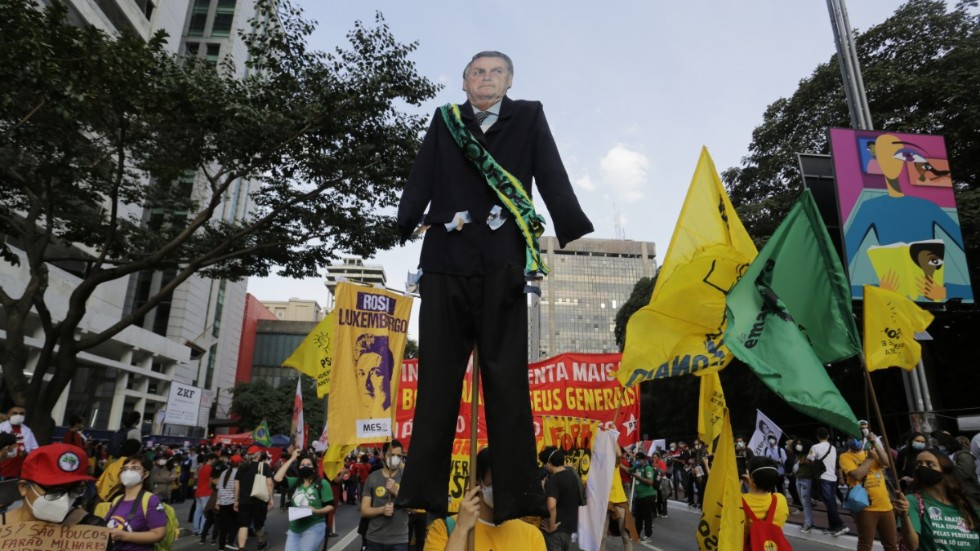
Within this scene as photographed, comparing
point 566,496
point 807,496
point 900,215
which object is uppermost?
point 900,215

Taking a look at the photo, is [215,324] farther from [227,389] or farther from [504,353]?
[504,353]

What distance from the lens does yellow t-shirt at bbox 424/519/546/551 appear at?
2.86 meters

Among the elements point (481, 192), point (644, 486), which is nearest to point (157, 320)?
point (644, 486)

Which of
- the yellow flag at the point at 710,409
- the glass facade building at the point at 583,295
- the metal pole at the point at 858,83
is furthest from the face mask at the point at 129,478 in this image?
the glass facade building at the point at 583,295

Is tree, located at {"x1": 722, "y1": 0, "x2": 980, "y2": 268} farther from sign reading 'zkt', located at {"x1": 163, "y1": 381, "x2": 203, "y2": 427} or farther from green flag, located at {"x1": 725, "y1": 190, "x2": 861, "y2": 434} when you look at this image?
sign reading 'zkt', located at {"x1": 163, "y1": 381, "x2": 203, "y2": 427}

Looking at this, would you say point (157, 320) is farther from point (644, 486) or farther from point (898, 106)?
point (898, 106)

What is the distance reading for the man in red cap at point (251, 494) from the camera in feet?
32.1

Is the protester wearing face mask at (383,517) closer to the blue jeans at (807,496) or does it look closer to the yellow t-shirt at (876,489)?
the yellow t-shirt at (876,489)

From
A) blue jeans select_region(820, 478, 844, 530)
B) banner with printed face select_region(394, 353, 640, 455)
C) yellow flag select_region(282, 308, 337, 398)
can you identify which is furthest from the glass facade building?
banner with printed face select_region(394, 353, 640, 455)

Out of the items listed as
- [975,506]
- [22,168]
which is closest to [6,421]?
[22,168]

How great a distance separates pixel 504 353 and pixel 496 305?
205 millimetres

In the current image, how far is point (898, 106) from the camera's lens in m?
21.0

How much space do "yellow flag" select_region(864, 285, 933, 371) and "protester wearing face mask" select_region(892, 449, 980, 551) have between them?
2.54 feet

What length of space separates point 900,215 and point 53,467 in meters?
14.9
